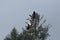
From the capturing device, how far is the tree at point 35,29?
Result: 151ft

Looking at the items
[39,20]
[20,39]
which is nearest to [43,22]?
[39,20]

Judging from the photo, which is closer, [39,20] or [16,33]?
[39,20]

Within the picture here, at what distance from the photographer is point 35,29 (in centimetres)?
4600

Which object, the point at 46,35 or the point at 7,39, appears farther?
the point at 7,39

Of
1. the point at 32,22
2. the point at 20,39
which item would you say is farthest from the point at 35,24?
the point at 20,39

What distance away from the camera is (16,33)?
167 feet

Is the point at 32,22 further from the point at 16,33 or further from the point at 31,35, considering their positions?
the point at 16,33

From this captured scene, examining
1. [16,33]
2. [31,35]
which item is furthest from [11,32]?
[31,35]

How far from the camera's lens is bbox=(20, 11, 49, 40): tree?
4606cm

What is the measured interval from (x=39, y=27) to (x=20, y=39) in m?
5.00

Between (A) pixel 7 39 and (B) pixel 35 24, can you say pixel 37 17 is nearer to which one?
(B) pixel 35 24

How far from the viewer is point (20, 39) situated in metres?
50.5

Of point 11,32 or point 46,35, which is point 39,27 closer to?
point 46,35

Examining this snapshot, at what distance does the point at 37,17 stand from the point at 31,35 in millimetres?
2357
